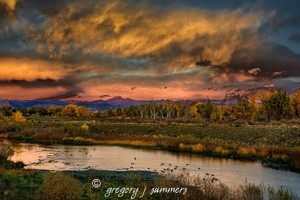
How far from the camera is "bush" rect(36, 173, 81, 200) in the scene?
65.4ft

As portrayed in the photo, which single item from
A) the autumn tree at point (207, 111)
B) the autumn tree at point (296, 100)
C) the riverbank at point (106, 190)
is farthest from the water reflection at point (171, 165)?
the autumn tree at point (207, 111)

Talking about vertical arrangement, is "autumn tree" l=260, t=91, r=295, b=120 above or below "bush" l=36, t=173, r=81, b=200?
above

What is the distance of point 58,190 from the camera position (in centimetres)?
1995

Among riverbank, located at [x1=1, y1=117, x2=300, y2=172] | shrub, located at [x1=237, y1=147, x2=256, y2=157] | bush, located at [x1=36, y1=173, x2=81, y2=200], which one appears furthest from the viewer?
shrub, located at [x1=237, y1=147, x2=256, y2=157]

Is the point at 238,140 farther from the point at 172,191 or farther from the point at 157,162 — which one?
the point at 172,191

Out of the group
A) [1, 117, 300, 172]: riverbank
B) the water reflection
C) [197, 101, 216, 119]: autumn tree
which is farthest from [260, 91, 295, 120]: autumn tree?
the water reflection

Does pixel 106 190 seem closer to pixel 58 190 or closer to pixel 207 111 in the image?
pixel 58 190

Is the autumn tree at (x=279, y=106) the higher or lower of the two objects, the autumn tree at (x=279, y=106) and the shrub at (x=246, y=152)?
the higher

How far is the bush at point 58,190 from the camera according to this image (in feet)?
65.4

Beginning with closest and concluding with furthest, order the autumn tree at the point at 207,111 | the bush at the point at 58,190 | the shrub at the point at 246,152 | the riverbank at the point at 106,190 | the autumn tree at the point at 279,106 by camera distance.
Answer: the bush at the point at 58,190 < the riverbank at the point at 106,190 < the shrub at the point at 246,152 < the autumn tree at the point at 279,106 < the autumn tree at the point at 207,111

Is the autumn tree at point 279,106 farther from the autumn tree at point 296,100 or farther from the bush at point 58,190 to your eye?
the bush at point 58,190

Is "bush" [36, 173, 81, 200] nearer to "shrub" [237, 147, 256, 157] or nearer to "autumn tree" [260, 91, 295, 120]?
"shrub" [237, 147, 256, 157]

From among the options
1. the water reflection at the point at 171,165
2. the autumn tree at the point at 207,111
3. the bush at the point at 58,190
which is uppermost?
the autumn tree at the point at 207,111

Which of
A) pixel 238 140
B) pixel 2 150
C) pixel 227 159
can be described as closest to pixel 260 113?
pixel 238 140
